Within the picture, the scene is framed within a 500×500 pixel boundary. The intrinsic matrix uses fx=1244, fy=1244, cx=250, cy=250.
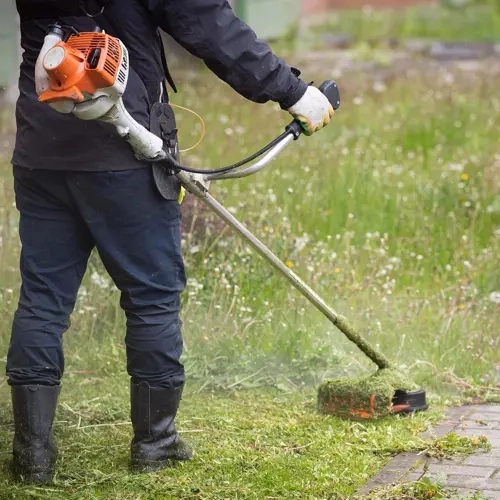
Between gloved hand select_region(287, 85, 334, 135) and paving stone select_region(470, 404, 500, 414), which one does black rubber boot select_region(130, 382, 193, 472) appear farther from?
paving stone select_region(470, 404, 500, 414)

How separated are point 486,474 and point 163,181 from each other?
142 cm

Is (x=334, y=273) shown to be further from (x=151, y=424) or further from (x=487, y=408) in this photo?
(x=151, y=424)

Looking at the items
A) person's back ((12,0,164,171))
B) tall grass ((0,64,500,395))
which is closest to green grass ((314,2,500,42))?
tall grass ((0,64,500,395))

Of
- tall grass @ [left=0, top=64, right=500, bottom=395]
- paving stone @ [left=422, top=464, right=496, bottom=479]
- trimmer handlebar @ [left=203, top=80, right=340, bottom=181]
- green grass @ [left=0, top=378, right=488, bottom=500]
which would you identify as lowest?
green grass @ [left=0, top=378, right=488, bottom=500]

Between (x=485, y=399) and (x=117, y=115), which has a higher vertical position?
(x=117, y=115)

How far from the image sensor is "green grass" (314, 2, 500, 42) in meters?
16.6

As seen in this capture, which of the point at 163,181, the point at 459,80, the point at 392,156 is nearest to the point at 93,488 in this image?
the point at 163,181

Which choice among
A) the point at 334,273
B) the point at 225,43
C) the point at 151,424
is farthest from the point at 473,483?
the point at 334,273

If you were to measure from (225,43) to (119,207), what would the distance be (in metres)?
0.61

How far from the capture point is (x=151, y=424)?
162 inches

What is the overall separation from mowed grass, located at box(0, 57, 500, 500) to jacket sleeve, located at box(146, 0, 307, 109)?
127 centimetres

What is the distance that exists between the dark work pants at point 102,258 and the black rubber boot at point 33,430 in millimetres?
37

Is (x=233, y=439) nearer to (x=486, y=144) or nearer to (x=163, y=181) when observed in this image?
(x=163, y=181)

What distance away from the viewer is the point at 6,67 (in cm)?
995
